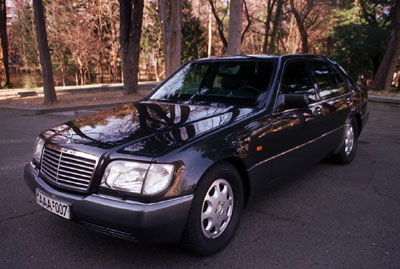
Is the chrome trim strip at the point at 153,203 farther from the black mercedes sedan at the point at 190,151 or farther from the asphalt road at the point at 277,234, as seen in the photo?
the asphalt road at the point at 277,234

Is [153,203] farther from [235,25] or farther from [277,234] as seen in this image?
[235,25]

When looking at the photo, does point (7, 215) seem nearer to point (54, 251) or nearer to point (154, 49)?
point (54, 251)

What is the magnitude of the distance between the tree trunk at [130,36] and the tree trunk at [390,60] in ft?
34.9

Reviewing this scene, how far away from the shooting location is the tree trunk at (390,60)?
14.5m

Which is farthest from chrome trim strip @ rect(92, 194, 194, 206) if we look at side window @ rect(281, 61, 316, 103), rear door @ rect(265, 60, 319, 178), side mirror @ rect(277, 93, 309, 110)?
side window @ rect(281, 61, 316, 103)

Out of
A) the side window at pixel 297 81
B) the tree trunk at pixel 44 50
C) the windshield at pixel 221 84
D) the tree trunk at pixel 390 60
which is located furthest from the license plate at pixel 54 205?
the tree trunk at pixel 390 60

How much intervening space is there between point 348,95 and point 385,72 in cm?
1245

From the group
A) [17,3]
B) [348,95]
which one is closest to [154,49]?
[17,3]

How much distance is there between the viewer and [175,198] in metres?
2.36

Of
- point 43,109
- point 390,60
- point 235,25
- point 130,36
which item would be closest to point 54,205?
point 235,25

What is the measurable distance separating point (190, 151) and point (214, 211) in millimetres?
583

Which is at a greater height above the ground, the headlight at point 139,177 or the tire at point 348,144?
the headlight at point 139,177

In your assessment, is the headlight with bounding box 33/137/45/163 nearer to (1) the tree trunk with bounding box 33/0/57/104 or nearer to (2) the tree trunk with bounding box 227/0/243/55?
(2) the tree trunk with bounding box 227/0/243/55

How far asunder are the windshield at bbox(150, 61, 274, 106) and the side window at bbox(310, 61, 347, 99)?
943 mm
